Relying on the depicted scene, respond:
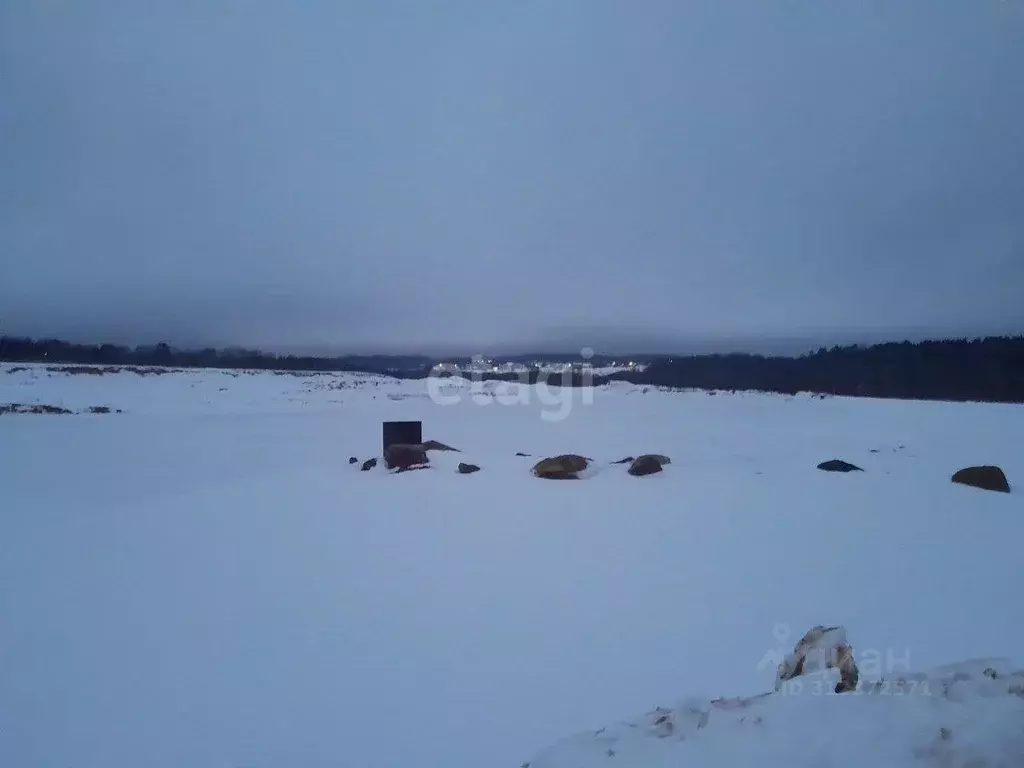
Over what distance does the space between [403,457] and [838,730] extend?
29.3 ft

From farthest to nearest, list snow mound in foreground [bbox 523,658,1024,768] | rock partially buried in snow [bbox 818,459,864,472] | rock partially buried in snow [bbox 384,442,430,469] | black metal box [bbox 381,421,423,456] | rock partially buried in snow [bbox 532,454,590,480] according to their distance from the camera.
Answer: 1. black metal box [bbox 381,421,423,456]
2. rock partially buried in snow [bbox 384,442,430,469]
3. rock partially buried in snow [bbox 818,459,864,472]
4. rock partially buried in snow [bbox 532,454,590,480]
5. snow mound in foreground [bbox 523,658,1024,768]

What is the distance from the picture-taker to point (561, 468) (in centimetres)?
999

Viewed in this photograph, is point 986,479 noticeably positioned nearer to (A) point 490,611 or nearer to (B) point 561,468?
(B) point 561,468

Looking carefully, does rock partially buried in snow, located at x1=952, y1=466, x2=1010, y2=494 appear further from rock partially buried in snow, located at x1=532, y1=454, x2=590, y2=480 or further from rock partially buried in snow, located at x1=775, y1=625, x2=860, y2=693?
rock partially buried in snow, located at x1=775, y1=625, x2=860, y2=693

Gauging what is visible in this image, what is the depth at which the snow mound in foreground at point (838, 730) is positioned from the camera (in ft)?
7.55

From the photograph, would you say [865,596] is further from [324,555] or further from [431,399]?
[431,399]

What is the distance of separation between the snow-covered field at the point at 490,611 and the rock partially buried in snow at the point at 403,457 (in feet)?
1.37

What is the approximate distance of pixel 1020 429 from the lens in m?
14.7

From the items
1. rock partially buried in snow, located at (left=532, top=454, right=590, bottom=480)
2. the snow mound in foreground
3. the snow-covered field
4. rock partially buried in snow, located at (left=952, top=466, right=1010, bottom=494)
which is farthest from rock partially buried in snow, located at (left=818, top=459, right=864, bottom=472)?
the snow mound in foreground

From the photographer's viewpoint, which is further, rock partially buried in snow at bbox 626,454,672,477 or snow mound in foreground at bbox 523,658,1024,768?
rock partially buried in snow at bbox 626,454,672,477

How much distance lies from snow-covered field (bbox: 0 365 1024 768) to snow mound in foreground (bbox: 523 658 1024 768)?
1cm

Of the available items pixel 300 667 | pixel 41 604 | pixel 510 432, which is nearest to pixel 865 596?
pixel 300 667

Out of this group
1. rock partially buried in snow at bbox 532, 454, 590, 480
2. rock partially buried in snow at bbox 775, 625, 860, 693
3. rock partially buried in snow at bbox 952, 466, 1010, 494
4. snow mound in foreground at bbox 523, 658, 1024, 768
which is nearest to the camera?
snow mound in foreground at bbox 523, 658, 1024, 768

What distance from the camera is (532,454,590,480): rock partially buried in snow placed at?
9.91 metres
